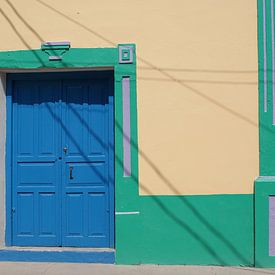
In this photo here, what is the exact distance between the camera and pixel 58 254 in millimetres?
6461

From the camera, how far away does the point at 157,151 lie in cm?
625

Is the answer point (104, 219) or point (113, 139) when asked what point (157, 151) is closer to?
point (113, 139)

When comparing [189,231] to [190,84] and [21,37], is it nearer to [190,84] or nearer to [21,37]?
[190,84]

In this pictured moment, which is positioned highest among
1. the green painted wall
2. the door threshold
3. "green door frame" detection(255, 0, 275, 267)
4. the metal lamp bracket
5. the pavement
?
the metal lamp bracket

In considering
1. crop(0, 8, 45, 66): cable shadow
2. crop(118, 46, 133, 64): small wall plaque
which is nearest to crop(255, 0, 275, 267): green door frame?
crop(118, 46, 133, 64): small wall plaque

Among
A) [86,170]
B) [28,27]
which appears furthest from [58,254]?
[28,27]

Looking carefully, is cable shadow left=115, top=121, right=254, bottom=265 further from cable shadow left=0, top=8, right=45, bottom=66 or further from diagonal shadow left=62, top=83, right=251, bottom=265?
cable shadow left=0, top=8, right=45, bottom=66

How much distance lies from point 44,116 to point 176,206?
Answer: 7.41ft

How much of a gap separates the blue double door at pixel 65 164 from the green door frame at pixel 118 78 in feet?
1.20

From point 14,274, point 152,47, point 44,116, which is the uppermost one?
point 152,47

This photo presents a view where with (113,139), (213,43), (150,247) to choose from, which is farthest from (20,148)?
(213,43)

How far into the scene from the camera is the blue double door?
Result: 670cm

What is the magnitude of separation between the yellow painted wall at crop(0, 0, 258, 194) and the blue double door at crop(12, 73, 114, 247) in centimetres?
67

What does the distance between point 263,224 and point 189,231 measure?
3.06 feet
